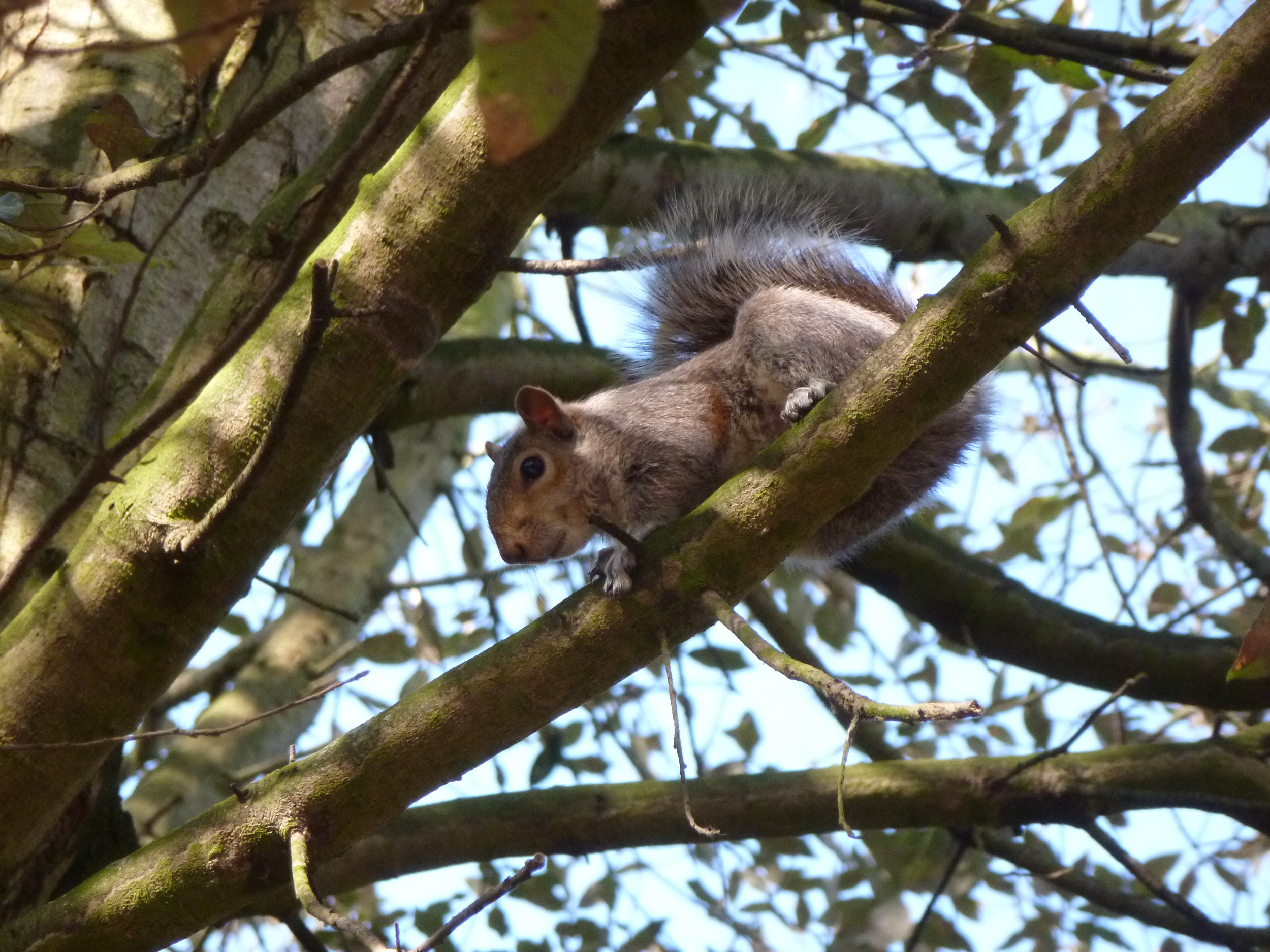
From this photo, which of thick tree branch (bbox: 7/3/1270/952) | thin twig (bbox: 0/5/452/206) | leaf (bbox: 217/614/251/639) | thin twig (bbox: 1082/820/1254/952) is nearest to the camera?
thin twig (bbox: 0/5/452/206)

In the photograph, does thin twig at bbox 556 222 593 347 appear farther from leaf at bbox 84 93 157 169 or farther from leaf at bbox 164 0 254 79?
leaf at bbox 164 0 254 79

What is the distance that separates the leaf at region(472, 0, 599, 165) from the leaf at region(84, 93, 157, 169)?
101 cm

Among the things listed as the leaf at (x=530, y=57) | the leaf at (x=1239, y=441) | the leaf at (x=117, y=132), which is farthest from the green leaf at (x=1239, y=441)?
the leaf at (x=530, y=57)

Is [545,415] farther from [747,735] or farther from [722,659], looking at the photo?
[747,735]

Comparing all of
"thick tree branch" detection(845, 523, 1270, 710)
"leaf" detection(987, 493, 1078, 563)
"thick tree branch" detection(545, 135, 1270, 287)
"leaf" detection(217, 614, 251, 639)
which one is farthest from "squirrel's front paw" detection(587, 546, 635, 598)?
"leaf" detection(217, 614, 251, 639)

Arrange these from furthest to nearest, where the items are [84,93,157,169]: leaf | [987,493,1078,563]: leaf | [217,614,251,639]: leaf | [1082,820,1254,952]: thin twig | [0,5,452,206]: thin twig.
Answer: [217,614,251,639]: leaf → [987,493,1078,563]: leaf → [1082,820,1254,952]: thin twig → [84,93,157,169]: leaf → [0,5,452,206]: thin twig

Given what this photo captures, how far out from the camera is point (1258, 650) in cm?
109

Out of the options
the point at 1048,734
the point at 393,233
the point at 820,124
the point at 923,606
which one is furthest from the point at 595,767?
the point at 393,233

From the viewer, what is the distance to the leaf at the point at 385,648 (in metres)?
2.84

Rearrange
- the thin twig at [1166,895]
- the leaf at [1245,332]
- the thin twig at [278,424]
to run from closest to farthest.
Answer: the thin twig at [278,424], the thin twig at [1166,895], the leaf at [1245,332]

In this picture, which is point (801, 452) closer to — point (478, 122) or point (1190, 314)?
point (478, 122)

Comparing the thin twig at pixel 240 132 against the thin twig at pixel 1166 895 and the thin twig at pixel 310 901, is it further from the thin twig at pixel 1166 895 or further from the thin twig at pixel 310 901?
the thin twig at pixel 1166 895

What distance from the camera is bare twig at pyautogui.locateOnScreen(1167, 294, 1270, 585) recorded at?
8.25 feet

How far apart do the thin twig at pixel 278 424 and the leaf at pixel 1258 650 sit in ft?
2.78
